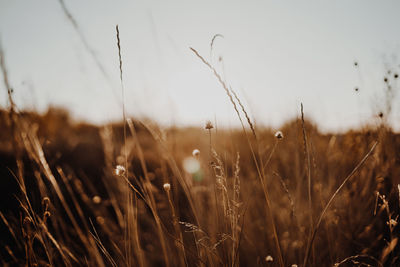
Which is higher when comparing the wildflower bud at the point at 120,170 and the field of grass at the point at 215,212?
the wildflower bud at the point at 120,170

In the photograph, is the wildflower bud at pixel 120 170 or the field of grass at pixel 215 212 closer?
the wildflower bud at pixel 120 170

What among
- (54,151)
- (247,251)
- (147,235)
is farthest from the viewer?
(54,151)

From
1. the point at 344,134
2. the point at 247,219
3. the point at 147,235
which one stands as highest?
the point at 344,134

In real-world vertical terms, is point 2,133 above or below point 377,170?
above

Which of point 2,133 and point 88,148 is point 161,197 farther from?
point 2,133

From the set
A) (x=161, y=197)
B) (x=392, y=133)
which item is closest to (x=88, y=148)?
(x=161, y=197)

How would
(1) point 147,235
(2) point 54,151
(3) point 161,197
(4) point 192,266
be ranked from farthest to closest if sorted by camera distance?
(2) point 54,151 < (3) point 161,197 < (1) point 147,235 < (4) point 192,266

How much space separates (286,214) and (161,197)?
103cm

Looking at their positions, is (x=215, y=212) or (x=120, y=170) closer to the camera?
(x=120, y=170)

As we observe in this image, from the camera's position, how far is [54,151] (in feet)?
9.78

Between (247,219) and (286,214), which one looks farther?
(286,214)

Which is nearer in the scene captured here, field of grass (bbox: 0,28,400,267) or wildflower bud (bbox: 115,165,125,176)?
wildflower bud (bbox: 115,165,125,176)

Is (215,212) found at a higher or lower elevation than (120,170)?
lower

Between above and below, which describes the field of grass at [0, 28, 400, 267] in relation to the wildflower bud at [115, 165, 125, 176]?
below
